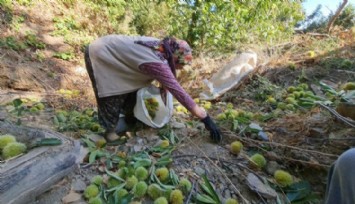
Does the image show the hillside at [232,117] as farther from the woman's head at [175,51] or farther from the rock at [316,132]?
the woman's head at [175,51]

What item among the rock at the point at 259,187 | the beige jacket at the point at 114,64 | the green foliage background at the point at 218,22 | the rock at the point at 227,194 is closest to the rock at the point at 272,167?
the rock at the point at 259,187

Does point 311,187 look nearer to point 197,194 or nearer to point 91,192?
point 197,194

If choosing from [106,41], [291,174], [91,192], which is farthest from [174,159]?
[106,41]

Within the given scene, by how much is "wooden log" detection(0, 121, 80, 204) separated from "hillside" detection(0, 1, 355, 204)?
135 millimetres

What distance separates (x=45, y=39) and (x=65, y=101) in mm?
2701

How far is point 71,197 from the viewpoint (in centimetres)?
155

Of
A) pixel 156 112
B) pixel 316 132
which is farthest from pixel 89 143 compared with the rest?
pixel 316 132

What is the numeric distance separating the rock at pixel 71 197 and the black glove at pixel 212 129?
0.87 meters

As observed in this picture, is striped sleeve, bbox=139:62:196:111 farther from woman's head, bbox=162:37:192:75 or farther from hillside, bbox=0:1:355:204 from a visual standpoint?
hillside, bbox=0:1:355:204

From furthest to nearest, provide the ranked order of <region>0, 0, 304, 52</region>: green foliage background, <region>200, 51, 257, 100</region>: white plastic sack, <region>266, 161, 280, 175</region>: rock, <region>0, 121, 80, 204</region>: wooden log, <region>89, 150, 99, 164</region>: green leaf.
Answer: <region>0, 0, 304, 52</region>: green foliage background < <region>200, 51, 257, 100</region>: white plastic sack < <region>89, 150, 99, 164</region>: green leaf < <region>266, 161, 280, 175</region>: rock < <region>0, 121, 80, 204</region>: wooden log

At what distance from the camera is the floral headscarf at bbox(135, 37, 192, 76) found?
2.23 metres

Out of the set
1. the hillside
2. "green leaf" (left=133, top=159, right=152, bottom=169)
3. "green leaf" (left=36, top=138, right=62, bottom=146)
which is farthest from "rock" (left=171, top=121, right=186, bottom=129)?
"green leaf" (left=36, top=138, right=62, bottom=146)

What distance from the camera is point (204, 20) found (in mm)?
5016

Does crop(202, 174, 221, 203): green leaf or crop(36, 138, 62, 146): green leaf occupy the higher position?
crop(36, 138, 62, 146): green leaf
